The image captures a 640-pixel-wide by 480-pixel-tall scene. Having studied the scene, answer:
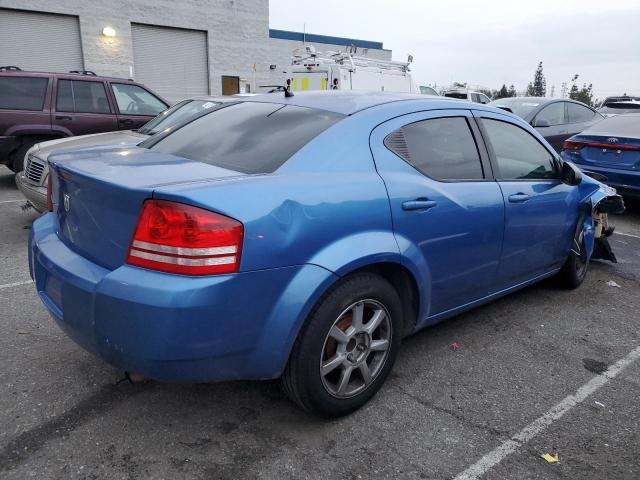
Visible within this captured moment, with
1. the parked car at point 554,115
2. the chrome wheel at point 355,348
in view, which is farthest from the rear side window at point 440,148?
the parked car at point 554,115

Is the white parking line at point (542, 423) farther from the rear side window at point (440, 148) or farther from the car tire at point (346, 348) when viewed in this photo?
the rear side window at point (440, 148)

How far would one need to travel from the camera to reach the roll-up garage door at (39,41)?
55.0 feet

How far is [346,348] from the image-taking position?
2.60m

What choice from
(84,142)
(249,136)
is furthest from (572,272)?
(84,142)

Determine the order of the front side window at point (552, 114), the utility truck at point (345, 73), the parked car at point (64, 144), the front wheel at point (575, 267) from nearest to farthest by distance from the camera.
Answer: the front wheel at point (575, 267) < the parked car at point (64, 144) < the front side window at point (552, 114) < the utility truck at point (345, 73)

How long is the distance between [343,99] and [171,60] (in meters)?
19.3

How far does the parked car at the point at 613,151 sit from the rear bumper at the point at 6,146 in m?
8.35

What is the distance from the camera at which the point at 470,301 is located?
3381 millimetres

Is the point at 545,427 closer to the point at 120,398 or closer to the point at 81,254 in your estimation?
the point at 120,398

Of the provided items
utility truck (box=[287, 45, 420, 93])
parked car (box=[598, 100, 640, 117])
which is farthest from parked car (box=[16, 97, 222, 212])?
parked car (box=[598, 100, 640, 117])

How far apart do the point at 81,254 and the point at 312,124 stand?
1.33 metres

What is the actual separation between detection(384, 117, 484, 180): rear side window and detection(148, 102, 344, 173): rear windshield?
0.41 meters

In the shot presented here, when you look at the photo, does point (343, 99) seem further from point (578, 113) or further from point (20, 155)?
point (578, 113)

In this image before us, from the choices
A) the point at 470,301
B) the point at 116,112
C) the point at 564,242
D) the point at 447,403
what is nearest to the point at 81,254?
the point at 447,403
